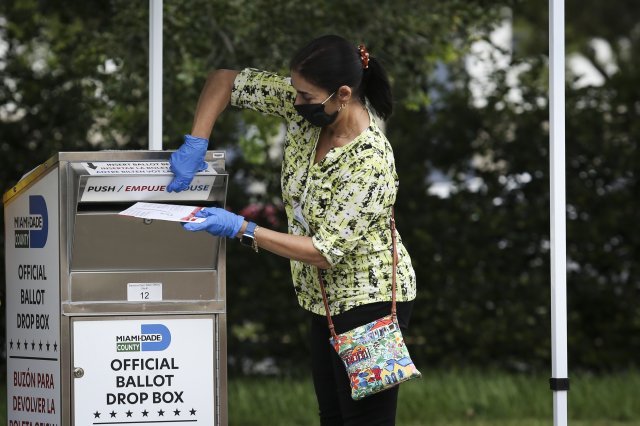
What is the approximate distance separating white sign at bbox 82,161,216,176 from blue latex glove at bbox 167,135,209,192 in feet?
0.10

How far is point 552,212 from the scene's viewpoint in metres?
4.07

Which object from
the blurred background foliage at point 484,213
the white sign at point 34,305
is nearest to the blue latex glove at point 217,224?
the white sign at point 34,305

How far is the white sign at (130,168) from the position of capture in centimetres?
367

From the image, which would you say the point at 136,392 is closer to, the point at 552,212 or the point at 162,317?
the point at 162,317

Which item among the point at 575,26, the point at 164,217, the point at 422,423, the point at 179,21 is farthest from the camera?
the point at 575,26

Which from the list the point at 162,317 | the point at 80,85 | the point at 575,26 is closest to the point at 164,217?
the point at 162,317

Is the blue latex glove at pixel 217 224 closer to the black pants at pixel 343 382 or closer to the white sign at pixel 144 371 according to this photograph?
the black pants at pixel 343 382

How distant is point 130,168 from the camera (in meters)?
3.71

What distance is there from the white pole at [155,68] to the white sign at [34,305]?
1.81 ft

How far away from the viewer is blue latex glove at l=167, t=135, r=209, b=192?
3680 millimetres

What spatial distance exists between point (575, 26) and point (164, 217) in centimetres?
1241

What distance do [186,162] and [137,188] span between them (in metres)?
0.18

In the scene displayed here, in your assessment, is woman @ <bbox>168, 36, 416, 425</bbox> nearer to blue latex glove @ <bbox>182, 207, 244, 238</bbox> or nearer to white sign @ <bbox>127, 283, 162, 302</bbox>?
blue latex glove @ <bbox>182, 207, 244, 238</bbox>

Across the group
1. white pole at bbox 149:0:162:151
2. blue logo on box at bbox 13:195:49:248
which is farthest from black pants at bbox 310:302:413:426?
white pole at bbox 149:0:162:151
